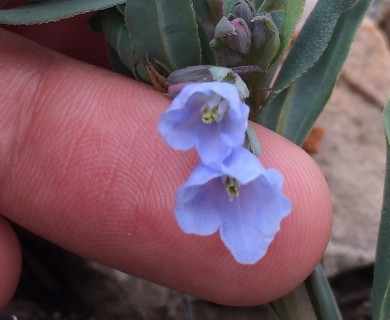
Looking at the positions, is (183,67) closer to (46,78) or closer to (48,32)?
(46,78)

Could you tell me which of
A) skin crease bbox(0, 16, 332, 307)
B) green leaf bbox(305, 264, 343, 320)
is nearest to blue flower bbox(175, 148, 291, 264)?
skin crease bbox(0, 16, 332, 307)

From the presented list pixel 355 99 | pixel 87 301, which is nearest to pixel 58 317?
pixel 87 301

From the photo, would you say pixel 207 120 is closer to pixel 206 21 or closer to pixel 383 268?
pixel 206 21

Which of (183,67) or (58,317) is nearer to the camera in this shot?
(183,67)

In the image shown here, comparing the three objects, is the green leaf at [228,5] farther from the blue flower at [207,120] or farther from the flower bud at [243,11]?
the blue flower at [207,120]

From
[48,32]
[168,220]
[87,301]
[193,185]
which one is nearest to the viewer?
[193,185]

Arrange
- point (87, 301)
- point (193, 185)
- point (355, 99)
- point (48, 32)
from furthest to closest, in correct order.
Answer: point (355, 99)
point (87, 301)
point (48, 32)
point (193, 185)
